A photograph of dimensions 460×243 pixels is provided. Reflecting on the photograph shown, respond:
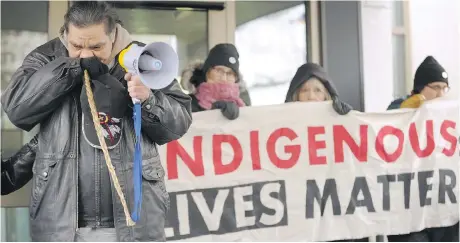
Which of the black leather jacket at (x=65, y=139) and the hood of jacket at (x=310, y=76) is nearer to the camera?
the black leather jacket at (x=65, y=139)

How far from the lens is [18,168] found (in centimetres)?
285

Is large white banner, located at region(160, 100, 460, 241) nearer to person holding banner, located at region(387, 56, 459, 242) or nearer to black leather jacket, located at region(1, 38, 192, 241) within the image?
person holding banner, located at region(387, 56, 459, 242)

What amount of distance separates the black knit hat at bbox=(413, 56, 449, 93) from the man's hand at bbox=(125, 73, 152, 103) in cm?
311

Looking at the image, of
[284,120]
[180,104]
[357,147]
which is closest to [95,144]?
[180,104]

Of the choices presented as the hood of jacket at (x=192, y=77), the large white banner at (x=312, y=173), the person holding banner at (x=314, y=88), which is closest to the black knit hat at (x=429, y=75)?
the large white banner at (x=312, y=173)

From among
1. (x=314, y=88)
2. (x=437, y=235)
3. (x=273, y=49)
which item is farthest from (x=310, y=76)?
(x=437, y=235)

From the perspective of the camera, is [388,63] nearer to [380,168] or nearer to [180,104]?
[380,168]

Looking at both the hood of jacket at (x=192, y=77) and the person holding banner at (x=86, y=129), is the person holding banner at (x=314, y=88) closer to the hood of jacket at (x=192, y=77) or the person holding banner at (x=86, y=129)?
the hood of jacket at (x=192, y=77)

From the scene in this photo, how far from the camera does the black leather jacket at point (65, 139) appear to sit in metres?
2.22

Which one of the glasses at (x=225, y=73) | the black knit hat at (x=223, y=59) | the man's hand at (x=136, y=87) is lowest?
the man's hand at (x=136, y=87)

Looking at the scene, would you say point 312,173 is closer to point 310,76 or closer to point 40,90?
point 310,76

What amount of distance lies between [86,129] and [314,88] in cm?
236

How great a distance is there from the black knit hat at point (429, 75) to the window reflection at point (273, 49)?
109 cm

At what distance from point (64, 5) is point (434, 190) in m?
3.06
